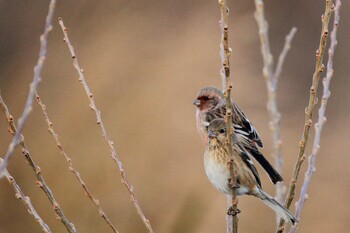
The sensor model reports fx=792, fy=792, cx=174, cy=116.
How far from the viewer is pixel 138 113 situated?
837 cm

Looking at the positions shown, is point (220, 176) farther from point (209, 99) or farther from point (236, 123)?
point (209, 99)

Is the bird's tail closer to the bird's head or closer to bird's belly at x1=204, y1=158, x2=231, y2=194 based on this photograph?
bird's belly at x1=204, y1=158, x2=231, y2=194

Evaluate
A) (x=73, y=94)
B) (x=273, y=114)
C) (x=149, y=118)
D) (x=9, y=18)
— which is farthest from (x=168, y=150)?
(x=273, y=114)

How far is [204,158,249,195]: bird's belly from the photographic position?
3.35 meters

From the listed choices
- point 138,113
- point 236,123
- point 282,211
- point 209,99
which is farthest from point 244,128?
point 138,113

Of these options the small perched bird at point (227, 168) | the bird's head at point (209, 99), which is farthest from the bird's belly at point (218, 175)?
the bird's head at point (209, 99)

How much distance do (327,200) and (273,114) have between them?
6175 mm

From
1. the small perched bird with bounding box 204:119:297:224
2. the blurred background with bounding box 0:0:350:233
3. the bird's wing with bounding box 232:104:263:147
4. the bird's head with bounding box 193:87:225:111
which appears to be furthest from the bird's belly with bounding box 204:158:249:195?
the blurred background with bounding box 0:0:350:233

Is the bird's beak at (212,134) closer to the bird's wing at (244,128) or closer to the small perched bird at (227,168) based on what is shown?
the small perched bird at (227,168)

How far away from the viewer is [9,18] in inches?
350

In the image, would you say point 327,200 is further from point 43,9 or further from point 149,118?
point 43,9

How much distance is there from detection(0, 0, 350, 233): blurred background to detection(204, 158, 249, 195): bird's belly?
365cm

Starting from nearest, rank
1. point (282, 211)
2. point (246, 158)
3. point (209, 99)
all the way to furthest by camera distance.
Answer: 1. point (282, 211)
2. point (246, 158)
3. point (209, 99)

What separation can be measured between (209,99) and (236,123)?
0.61 m
